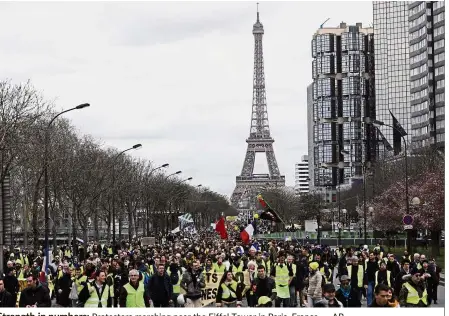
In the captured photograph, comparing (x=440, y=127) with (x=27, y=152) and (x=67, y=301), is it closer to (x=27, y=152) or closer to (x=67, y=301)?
(x=27, y=152)

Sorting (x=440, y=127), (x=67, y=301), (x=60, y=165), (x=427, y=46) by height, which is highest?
(x=427, y=46)

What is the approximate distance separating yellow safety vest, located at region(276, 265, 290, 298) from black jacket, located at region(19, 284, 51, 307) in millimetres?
7130

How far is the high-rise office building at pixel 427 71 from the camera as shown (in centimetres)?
12038

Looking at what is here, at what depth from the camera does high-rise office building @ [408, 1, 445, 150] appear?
120 metres

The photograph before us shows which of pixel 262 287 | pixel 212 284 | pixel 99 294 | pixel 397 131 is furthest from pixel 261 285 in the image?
pixel 397 131

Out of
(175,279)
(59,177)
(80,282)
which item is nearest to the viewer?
(80,282)

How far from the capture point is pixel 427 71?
12488 cm

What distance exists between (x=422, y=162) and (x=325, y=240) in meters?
10.4

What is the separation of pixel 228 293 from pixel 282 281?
398cm

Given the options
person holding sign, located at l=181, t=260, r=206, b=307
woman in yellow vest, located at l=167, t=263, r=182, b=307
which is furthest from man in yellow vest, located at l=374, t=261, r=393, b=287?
woman in yellow vest, located at l=167, t=263, r=182, b=307

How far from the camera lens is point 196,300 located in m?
18.4

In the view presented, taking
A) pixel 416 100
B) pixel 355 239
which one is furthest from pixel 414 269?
pixel 416 100

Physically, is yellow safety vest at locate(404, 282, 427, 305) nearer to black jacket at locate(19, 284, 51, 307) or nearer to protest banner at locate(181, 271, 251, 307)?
protest banner at locate(181, 271, 251, 307)

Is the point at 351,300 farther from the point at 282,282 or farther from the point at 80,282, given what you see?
the point at 80,282
